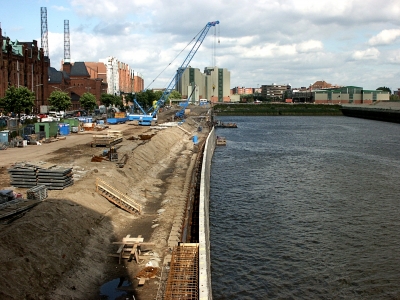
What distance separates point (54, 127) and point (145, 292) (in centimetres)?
4555

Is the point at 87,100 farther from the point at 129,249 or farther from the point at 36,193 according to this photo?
the point at 129,249

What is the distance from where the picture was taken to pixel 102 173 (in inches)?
1284

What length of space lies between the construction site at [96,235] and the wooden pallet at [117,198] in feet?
0.21

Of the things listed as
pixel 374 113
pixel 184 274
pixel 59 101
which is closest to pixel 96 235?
pixel 184 274

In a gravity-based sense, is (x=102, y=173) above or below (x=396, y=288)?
above

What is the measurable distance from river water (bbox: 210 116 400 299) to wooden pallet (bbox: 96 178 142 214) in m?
5.23

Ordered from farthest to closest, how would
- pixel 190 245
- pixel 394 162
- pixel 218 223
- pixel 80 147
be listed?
pixel 394 162 < pixel 80 147 < pixel 218 223 < pixel 190 245

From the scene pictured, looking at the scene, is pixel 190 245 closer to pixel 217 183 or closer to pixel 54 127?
pixel 217 183

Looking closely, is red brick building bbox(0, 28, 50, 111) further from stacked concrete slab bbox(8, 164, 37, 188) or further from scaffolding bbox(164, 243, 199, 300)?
scaffolding bbox(164, 243, 199, 300)

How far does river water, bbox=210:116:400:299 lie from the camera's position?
20922 mm

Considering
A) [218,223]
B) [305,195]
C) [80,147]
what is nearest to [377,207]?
[305,195]

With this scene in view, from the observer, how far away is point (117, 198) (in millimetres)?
27516

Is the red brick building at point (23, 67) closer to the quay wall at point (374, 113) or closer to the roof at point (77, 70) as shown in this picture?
the roof at point (77, 70)

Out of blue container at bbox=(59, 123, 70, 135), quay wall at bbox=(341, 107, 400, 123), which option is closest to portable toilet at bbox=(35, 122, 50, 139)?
blue container at bbox=(59, 123, 70, 135)
